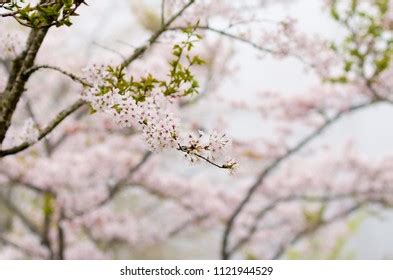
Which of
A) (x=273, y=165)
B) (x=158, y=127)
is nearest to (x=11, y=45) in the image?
(x=158, y=127)

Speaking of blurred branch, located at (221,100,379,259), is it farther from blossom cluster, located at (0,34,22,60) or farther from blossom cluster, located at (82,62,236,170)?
blossom cluster, located at (82,62,236,170)

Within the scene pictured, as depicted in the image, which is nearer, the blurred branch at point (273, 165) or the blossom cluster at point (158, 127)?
the blossom cluster at point (158, 127)

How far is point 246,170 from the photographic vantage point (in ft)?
33.8

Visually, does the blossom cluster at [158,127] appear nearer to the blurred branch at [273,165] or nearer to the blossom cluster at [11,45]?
the blossom cluster at [11,45]

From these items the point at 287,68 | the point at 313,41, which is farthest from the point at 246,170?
the point at 287,68

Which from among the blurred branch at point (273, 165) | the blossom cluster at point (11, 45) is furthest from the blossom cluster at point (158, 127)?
the blurred branch at point (273, 165)

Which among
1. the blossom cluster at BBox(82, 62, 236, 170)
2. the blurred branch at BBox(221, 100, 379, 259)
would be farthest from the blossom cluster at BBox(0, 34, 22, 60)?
the blurred branch at BBox(221, 100, 379, 259)

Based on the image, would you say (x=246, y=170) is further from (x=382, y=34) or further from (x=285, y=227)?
(x=382, y=34)

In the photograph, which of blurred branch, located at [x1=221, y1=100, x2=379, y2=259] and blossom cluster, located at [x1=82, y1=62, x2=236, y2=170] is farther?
blurred branch, located at [x1=221, y1=100, x2=379, y2=259]

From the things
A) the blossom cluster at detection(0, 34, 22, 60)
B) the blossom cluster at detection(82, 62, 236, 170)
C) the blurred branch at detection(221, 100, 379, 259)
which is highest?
the blurred branch at detection(221, 100, 379, 259)

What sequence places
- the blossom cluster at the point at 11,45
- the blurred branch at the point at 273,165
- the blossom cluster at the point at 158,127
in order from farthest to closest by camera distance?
1. the blurred branch at the point at 273,165
2. the blossom cluster at the point at 11,45
3. the blossom cluster at the point at 158,127

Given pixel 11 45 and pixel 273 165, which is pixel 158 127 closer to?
pixel 11 45

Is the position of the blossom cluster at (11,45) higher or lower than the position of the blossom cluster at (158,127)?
higher

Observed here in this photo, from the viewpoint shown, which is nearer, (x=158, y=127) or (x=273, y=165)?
(x=158, y=127)
